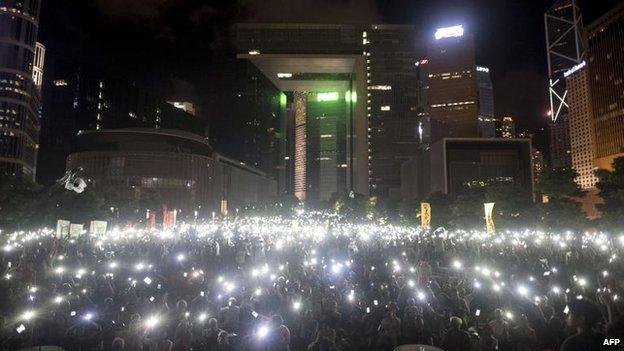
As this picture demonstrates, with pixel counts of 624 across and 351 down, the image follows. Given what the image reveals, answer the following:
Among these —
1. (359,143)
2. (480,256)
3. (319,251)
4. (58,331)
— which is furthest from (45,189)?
(359,143)

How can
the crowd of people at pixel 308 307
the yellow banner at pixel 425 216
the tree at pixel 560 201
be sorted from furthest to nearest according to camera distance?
the yellow banner at pixel 425 216, the tree at pixel 560 201, the crowd of people at pixel 308 307

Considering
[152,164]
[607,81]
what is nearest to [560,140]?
[607,81]

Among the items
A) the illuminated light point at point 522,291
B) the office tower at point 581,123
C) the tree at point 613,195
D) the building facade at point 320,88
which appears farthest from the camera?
the building facade at point 320,88

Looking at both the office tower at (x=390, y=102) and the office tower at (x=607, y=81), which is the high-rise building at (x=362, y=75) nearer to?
the office tower at (x=390, y=102)

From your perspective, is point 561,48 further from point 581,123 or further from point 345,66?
point 345,66

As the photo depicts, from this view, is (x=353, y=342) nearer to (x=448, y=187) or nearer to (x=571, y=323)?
(x=571, y=323)

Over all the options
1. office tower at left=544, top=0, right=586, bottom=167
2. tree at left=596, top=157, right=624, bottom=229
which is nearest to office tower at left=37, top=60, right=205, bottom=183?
tree at left=596, top=157, right=624, bottom=229

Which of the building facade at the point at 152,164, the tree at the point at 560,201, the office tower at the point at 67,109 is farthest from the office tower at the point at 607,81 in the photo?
the office tower at the point at 67,109
